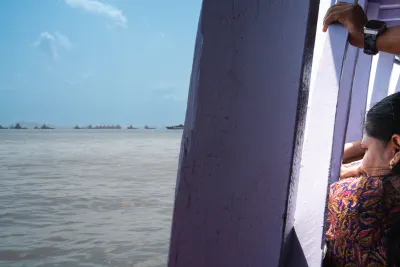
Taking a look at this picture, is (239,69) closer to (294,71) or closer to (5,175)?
(294,71)

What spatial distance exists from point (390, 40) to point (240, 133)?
0.95 m

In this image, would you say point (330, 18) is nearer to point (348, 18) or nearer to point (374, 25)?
point (348, 18)

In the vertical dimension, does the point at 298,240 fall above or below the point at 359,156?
below

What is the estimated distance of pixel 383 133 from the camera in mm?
1397

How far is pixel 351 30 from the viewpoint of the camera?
135 cm

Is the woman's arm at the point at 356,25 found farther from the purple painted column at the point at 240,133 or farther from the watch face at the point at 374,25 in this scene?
the purple painted column at the point at 240,133

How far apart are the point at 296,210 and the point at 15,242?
4843 mm

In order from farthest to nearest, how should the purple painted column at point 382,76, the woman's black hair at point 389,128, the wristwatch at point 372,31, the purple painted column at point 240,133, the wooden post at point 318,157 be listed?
the purple painted column at point 382,76 < the wristwatch at point 372,31 < the woman's black hair at point 389,128 < the wooden post at point 318,157 < the purple painted column at point 240,133

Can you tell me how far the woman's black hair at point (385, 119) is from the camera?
136 centimetres

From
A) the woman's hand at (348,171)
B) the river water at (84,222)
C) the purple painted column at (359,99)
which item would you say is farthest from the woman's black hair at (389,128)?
the river water at (84,222)

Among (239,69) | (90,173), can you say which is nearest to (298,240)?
(239,69)

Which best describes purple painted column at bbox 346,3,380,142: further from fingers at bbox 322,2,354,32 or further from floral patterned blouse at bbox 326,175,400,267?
fingers at bbox 322,2,354,32

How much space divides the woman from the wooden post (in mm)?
304

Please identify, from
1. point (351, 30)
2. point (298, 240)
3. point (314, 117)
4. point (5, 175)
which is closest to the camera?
point (298, 240)
